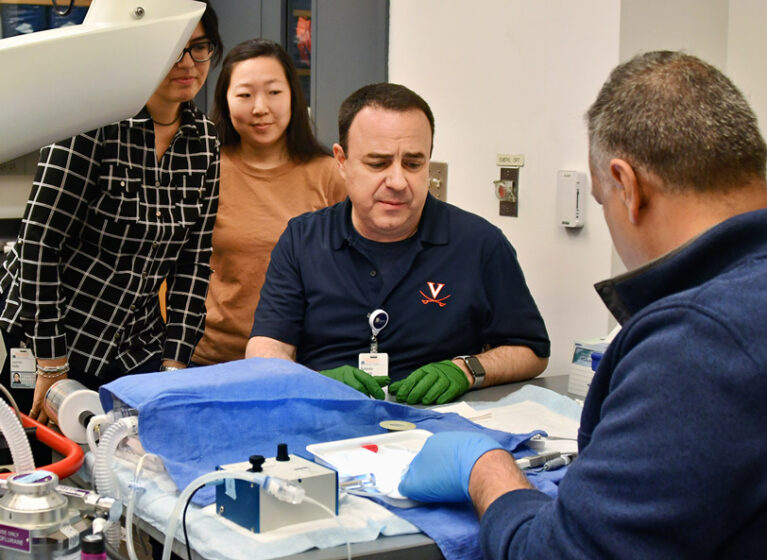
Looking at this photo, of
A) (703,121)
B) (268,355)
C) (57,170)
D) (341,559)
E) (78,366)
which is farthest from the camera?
(268,355)

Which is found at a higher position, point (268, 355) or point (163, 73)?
point (163, 73)

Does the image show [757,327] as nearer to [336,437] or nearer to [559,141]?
[336,437]

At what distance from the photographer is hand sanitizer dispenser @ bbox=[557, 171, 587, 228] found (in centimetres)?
256

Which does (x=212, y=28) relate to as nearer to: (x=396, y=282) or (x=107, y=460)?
(x=396, y=282)

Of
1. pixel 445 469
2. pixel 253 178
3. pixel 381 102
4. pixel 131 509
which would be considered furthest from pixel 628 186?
pixel 253 178

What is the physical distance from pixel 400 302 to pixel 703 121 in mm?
1175

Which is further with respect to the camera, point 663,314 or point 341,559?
point 341,559

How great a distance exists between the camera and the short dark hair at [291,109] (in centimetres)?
260

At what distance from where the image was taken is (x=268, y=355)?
80.6 inches

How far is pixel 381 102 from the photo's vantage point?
214cm

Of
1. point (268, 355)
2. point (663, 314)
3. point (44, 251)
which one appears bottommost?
point (268, 355)

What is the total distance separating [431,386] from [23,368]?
2.78 feet

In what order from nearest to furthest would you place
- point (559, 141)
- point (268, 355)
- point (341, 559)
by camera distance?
1. point (341, 559)
2. point (268, 355)
3. point (559, 141)

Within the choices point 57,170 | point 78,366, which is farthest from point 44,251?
point 78,366
